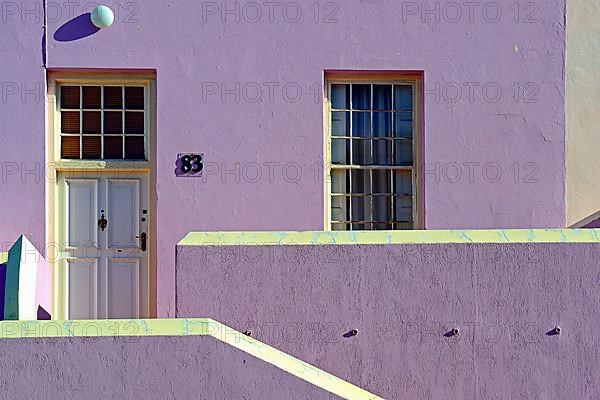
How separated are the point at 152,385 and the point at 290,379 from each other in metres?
0.97

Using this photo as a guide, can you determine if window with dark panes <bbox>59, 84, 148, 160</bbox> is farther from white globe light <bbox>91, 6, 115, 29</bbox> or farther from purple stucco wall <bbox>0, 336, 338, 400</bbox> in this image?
purple stucco wall <bbox>0, 336, 338, 400</bbox>

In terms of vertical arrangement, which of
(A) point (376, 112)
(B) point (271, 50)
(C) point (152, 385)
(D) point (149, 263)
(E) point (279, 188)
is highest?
(B) point (271, 50)

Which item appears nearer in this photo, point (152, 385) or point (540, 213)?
point (152, 385)

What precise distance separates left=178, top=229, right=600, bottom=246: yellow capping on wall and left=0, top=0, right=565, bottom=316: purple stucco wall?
2039 millimetres

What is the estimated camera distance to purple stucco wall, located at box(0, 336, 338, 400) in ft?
20.0

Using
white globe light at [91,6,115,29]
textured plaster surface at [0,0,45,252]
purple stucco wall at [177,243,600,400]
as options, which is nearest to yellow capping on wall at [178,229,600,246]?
purple stucco wall at [177,243,600,400]

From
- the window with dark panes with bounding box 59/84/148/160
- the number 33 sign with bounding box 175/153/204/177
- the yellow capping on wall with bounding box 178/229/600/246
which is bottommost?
the yellow capping on wall with bounding box 178/229/600/246

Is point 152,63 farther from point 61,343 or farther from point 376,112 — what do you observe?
point 61,343

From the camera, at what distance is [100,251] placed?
9.38 metres

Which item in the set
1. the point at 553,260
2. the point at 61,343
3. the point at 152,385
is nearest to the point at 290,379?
the point at 152,385

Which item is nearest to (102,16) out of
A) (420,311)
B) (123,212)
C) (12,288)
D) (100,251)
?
(123,212)

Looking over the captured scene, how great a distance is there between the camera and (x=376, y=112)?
9.59 meters

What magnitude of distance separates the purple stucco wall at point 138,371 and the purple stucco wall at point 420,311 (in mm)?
903

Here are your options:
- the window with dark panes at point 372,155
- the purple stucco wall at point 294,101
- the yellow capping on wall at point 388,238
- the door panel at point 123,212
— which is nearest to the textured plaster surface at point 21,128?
the purple stucco wall at point 294,101
